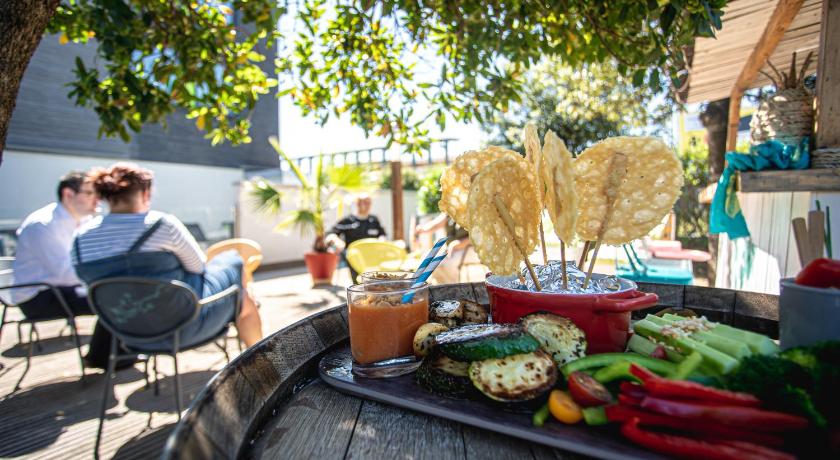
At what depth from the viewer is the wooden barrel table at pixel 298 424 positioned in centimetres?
61

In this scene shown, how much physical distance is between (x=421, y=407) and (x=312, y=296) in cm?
618

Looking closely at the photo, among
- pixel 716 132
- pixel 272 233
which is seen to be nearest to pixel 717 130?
pixel 716 132

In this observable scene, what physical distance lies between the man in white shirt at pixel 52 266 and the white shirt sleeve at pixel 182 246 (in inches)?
39.9

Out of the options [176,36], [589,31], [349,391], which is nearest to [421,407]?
[349,391]

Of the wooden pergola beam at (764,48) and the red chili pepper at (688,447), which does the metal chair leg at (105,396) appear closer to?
the red chili pepper at (688,447)

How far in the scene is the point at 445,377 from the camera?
795 millimetres

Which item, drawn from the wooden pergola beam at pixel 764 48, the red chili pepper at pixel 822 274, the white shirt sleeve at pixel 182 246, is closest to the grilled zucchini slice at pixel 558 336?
the red chili pepper at pixel 822 274

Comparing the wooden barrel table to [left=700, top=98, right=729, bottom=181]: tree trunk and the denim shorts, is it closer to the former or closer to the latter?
the denim shorts

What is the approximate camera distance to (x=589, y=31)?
250 cm

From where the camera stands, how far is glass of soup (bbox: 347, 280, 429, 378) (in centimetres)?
93

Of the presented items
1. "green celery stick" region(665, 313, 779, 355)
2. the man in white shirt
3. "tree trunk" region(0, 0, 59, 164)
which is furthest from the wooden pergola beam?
the man in white shirt

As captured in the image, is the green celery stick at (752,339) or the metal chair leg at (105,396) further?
the metal chair leg at (105,396)

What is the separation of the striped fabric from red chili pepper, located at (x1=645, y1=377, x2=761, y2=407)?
2.68 meters

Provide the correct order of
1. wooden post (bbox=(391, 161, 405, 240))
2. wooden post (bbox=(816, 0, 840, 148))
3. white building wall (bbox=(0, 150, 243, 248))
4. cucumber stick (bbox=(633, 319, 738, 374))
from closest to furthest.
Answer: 1. cucumber stick (bbox=(633, 319, 738, 374))
2. wooden post (bbox=(816, 0, 840, 148))
3. wooden post (bbox=(391, 161, 405, 240))
4. white building wall (bbox=(0, 150, 243, 248))
